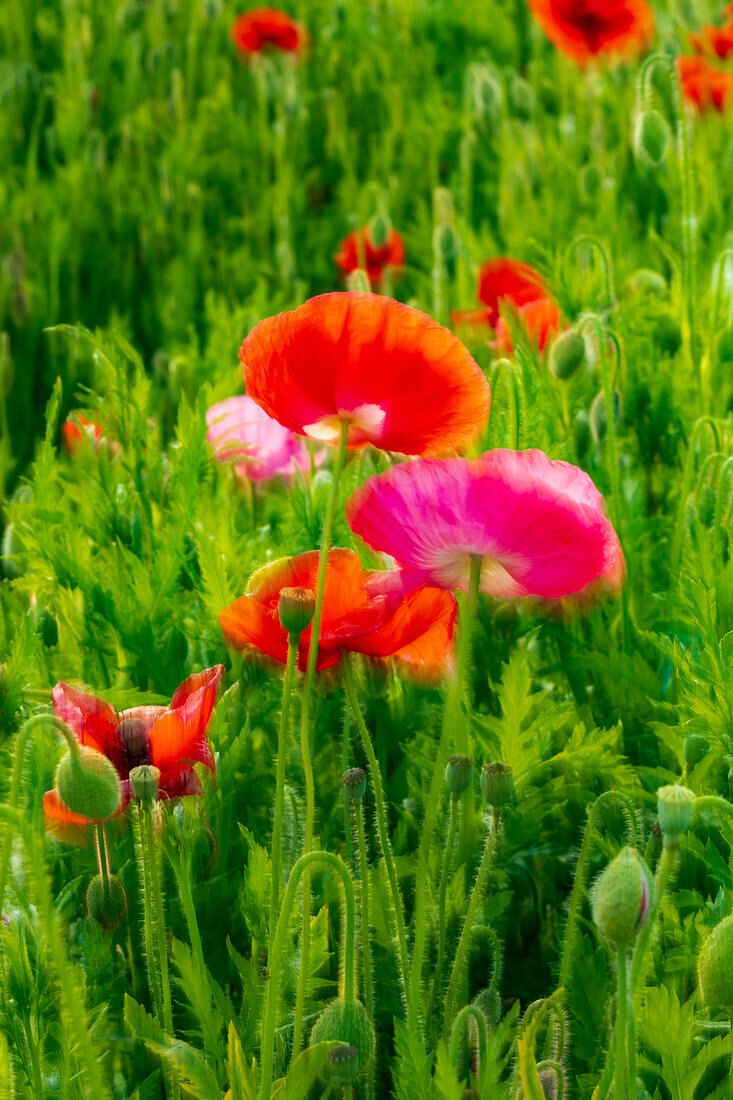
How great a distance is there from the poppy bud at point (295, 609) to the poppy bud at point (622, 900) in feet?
0.90

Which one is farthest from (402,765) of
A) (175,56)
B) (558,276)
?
(175,56)

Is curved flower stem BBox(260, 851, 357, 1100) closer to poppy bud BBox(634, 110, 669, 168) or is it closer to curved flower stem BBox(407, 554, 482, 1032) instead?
curved flower stem BBox(407, 554, 482, 1032)

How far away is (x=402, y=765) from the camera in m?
1.06

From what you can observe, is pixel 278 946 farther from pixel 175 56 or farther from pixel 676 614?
pixel 175 56

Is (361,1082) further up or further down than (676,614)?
further down

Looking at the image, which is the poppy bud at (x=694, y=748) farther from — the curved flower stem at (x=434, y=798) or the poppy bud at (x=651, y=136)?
the poppy bud at (x=651, y=136)

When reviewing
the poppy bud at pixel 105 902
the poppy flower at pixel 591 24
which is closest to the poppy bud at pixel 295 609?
the poppy bud at pixel 105 902

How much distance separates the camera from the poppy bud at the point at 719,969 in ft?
2.15

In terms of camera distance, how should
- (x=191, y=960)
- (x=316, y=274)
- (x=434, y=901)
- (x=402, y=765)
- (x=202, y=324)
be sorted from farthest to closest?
(x=316, y=274)
(x=202, y=324)
(x=402, y=765)
(x=434, y=901)
(x=191, y=960)

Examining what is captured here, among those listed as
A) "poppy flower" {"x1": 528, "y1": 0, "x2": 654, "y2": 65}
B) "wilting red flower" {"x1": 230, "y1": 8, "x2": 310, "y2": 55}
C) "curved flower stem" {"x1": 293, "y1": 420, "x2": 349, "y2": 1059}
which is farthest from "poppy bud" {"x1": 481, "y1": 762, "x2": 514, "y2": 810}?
"wilting red flower" {"x1": 230, "y1": 8, "x2": 310, "y2": 55}

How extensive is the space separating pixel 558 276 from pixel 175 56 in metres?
2.34

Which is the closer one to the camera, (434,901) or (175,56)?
(434,901)

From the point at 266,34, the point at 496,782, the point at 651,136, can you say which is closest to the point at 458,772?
the point at 496,782

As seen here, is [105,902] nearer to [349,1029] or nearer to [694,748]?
[349,1029]
